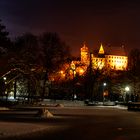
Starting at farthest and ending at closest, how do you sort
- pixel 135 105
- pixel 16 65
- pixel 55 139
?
1. pixel 135 105
2. pixel 16 65
3. pixel 55 139

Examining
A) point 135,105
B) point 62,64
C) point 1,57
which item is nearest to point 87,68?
point 62,64

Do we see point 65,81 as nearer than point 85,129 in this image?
No

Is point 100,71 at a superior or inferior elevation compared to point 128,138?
superior

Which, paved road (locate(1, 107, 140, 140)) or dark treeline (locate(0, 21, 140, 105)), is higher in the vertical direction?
dark treeline (locate(0, 21, 140, 105))

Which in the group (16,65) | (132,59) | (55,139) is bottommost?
(55,139)

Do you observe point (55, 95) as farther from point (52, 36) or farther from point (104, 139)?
point (104, 139)

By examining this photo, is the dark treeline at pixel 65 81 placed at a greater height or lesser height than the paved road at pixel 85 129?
greater

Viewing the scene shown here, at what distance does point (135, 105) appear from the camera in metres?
65.9

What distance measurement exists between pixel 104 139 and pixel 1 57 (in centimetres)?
3393

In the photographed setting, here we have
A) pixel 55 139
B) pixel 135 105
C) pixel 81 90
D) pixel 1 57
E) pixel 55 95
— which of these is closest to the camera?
pixel 55 139

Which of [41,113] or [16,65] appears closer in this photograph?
[41,113]

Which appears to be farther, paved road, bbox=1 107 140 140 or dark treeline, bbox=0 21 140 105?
dark treeline, bbox=0 21 140 105

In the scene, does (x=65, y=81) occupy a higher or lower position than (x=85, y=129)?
higher

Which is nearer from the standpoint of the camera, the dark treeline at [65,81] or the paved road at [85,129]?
the paved road at [85,129]
